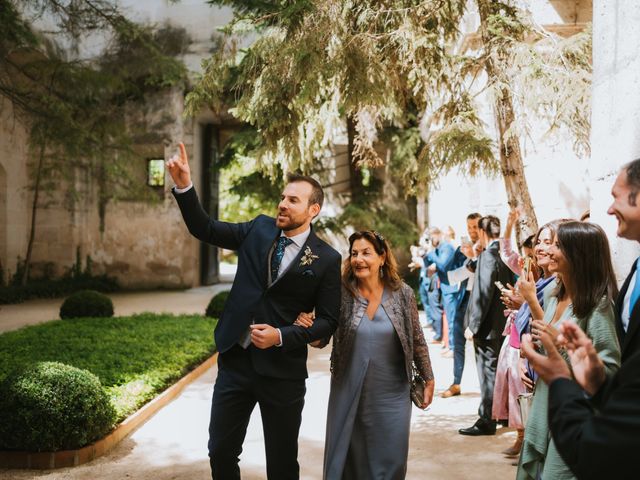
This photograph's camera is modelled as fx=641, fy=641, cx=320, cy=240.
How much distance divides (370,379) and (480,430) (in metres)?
2.66

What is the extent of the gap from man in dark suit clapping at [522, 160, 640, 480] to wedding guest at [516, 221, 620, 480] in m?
0.73

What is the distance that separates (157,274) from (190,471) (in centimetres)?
1785

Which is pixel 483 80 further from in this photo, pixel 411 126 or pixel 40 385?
pixel 40 385

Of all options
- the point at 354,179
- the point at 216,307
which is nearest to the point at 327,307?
the point at 216,307

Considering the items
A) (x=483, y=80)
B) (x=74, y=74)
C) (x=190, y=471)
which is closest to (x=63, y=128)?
(x=74, y=74)

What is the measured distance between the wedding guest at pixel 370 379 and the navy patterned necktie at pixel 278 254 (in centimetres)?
52

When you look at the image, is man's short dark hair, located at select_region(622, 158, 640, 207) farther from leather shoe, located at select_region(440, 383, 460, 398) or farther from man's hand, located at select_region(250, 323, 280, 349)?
leather shoe, located at select_region(440, 383, 460, 398)

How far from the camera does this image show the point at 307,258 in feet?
11.7

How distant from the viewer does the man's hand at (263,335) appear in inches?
127

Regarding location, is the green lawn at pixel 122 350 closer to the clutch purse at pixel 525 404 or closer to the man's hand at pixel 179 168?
the man's hand at pixel 179 168

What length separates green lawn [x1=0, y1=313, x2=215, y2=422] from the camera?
289 inches

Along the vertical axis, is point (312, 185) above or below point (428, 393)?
above

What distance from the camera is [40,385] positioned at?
210 inches

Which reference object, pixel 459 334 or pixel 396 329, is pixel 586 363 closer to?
pixel 396 329
